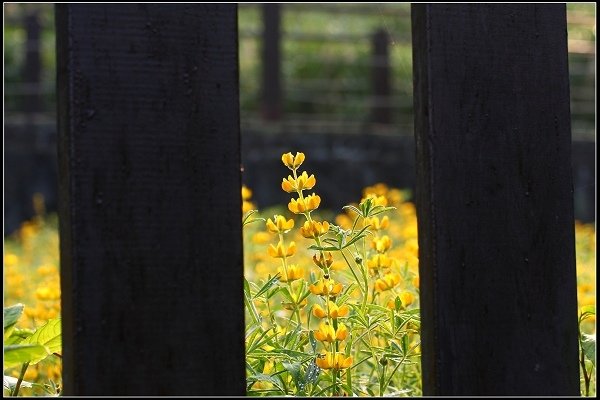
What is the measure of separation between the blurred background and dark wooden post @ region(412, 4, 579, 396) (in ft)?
18.6

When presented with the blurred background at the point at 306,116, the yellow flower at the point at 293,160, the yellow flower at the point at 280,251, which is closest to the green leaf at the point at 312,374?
the yellow flower at the point at 280,251

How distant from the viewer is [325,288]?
1546mm

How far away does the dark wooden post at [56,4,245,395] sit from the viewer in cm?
112

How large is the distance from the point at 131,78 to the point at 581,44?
32.1 ft

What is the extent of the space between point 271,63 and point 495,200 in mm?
7333

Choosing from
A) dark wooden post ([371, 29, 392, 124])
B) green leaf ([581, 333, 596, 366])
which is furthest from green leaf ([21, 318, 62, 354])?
dark wooden post ([371, 29, 392, 124])

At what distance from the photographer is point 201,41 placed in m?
1.18

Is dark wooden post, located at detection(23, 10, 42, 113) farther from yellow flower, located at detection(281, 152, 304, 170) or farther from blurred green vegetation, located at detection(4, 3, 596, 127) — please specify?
yellow flower, located at detection(281, 152, 304, 170)

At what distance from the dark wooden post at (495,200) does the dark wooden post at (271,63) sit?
23.4ft

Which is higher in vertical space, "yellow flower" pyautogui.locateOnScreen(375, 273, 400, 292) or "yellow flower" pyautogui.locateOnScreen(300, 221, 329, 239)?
"yellow flower" pyautogui.locateOnScreen(300, 221, 329, 239)

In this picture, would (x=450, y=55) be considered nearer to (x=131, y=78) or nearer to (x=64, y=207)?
(x=131, y=78)

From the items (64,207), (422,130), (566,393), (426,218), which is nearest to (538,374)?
(566,393)

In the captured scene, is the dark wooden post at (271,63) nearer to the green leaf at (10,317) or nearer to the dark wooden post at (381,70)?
the dark wooden post at (381,70)

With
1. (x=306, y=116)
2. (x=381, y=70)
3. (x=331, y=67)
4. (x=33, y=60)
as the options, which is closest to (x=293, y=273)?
(x=33, y=60)
